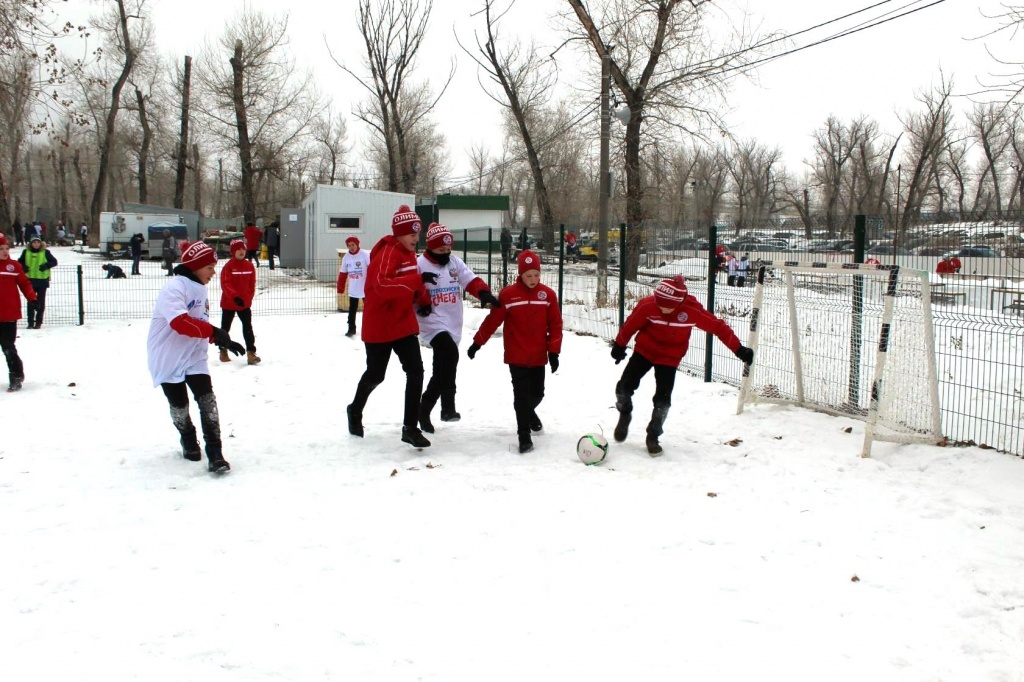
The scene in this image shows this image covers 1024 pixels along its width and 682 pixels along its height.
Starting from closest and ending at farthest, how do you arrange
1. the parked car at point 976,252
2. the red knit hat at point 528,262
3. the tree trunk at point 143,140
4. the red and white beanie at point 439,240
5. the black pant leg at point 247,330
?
the red knit hat at point 528,262 < the red and white beanie at point 439,240 < the parked car at point 976,252 < the black pant leg at point 247,330 < the tree trunk at point 143,140

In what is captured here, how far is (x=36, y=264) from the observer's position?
1463cm

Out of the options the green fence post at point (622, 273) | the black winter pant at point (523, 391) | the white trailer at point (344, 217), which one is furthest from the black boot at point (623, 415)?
the white trailer at point (344, 217)

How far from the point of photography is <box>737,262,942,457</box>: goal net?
6.44 meters

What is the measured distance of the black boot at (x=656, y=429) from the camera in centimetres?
667

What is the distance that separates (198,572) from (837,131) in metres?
66.2

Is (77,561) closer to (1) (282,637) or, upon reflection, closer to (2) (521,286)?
(1) (282,637)

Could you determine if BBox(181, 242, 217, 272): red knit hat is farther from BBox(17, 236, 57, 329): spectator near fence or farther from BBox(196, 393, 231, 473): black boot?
BBox(17, 236, 57, 329): spectator near fence

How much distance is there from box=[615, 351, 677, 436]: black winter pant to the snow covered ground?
34cm

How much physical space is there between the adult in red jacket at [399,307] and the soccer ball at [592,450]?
49.8 inches

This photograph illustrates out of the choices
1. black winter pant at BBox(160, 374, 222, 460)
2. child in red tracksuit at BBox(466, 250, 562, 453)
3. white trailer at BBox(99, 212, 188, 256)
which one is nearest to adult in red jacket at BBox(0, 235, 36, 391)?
black winter pant at BBox(160, 374, 222, 460)

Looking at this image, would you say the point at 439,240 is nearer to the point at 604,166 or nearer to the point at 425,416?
the point at 425,416

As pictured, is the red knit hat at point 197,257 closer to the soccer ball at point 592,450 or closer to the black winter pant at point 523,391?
the black winter pant at point 523,391

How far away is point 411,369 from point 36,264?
11407 mm

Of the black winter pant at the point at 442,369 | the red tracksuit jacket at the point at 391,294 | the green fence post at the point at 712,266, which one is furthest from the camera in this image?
the green fence post at the point at 712,266
